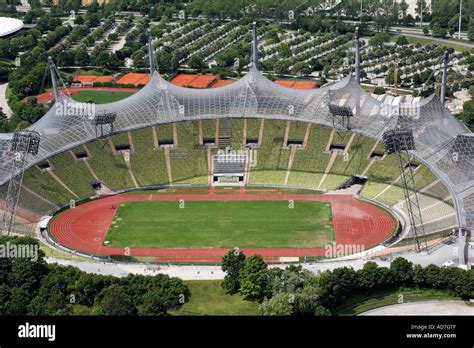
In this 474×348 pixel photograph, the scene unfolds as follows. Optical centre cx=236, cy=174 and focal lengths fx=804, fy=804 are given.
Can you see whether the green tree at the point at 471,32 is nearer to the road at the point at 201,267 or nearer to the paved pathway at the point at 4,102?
the paved pathway at the point at 4,102

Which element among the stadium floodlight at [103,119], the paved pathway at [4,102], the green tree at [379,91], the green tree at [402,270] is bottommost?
the paved pathway at [4,102]

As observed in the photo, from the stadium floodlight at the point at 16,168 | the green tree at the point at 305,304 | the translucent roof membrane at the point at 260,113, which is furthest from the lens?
the translucent roof membrane at the point at 260,113

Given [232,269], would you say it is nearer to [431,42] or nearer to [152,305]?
[152,305]

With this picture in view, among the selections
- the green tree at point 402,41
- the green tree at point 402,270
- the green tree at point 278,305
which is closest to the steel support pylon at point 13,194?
the green tree at point 278,305

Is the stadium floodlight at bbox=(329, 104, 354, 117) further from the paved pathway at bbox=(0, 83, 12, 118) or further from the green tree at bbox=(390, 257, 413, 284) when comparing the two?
the paved pathway at bbox=(0, 83, 12, 118)

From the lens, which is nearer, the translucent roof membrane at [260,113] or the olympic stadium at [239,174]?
the olympic stadium at [239,174]

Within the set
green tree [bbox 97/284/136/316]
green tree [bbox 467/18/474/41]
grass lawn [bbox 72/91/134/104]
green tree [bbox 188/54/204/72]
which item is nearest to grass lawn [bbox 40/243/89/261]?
green tree [bbox 97/284/136/316]

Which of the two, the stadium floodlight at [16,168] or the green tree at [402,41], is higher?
the stadium floodlight at [16,168]
